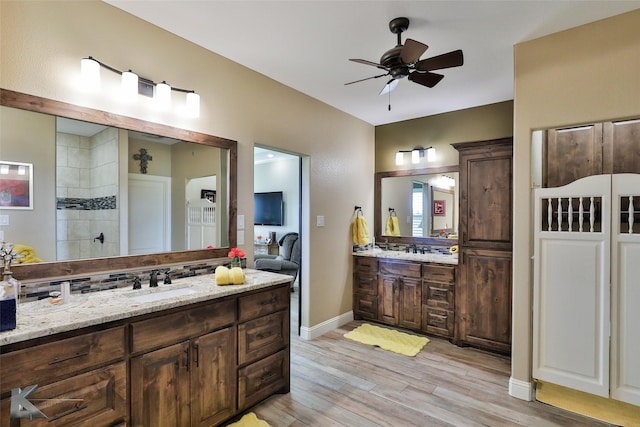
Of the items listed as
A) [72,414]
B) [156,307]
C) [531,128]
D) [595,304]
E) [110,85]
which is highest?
[110,85]

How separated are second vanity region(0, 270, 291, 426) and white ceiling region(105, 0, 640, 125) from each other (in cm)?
185

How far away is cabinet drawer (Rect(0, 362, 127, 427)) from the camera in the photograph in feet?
4.31

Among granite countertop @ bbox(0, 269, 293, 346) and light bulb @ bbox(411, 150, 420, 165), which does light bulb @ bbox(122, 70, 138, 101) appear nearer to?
granite countertop @ bbox(0, 269, 293, 346)

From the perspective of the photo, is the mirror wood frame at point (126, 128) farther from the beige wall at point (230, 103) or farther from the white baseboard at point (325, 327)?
the white baseboard at point (325, 327)

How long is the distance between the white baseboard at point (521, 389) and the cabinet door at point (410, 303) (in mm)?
1266

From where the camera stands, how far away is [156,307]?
1.64 m

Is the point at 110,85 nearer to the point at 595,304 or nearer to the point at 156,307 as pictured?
the point at 156,307

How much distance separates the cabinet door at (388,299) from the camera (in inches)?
152

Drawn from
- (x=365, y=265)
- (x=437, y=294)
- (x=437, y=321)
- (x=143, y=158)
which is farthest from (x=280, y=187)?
(x=143, y=158)

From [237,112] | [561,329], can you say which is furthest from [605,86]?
[237,112]

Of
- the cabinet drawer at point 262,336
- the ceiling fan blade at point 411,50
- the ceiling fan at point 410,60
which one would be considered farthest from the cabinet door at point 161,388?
the ceiling fan blade at point 411,50

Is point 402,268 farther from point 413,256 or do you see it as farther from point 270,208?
point 270,208

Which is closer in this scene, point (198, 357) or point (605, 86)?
point (198, 357)

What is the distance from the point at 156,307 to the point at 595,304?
9.39 feet
